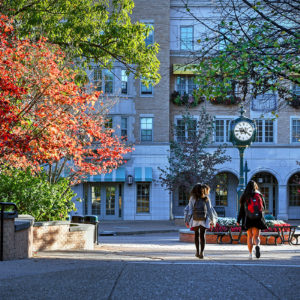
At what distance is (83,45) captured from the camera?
1916 centimetres

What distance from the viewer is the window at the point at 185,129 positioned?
3744cm

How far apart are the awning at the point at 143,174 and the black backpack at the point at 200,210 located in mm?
25895

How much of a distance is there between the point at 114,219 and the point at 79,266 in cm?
2983

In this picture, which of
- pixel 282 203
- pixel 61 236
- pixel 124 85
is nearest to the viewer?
pixel 61 236

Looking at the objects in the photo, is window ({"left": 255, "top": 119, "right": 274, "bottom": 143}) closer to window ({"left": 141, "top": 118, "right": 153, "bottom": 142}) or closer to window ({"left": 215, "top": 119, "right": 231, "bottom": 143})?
window ({"left": 215, "top": 119, "right": 231, "bottom": 143})

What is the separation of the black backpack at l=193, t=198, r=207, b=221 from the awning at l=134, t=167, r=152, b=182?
85.0 feet

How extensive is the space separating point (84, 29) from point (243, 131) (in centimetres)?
852

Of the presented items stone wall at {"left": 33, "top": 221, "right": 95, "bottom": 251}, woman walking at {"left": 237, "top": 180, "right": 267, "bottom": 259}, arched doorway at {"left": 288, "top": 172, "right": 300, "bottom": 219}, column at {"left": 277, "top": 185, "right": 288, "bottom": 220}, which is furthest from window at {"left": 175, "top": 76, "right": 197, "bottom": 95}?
woman walking at {"left": 237, "top": 180, "right": 267, "bottom": 259}

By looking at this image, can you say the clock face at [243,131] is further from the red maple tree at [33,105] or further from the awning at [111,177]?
the awning at [111,177]

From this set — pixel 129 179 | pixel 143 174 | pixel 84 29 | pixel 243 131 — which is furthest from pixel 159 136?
pixel 84 29

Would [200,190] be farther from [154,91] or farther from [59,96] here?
[154,91]

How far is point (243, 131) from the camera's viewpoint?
947 inches

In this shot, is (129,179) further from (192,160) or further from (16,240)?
(16,240)

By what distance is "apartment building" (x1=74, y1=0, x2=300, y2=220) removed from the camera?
1577 inches
